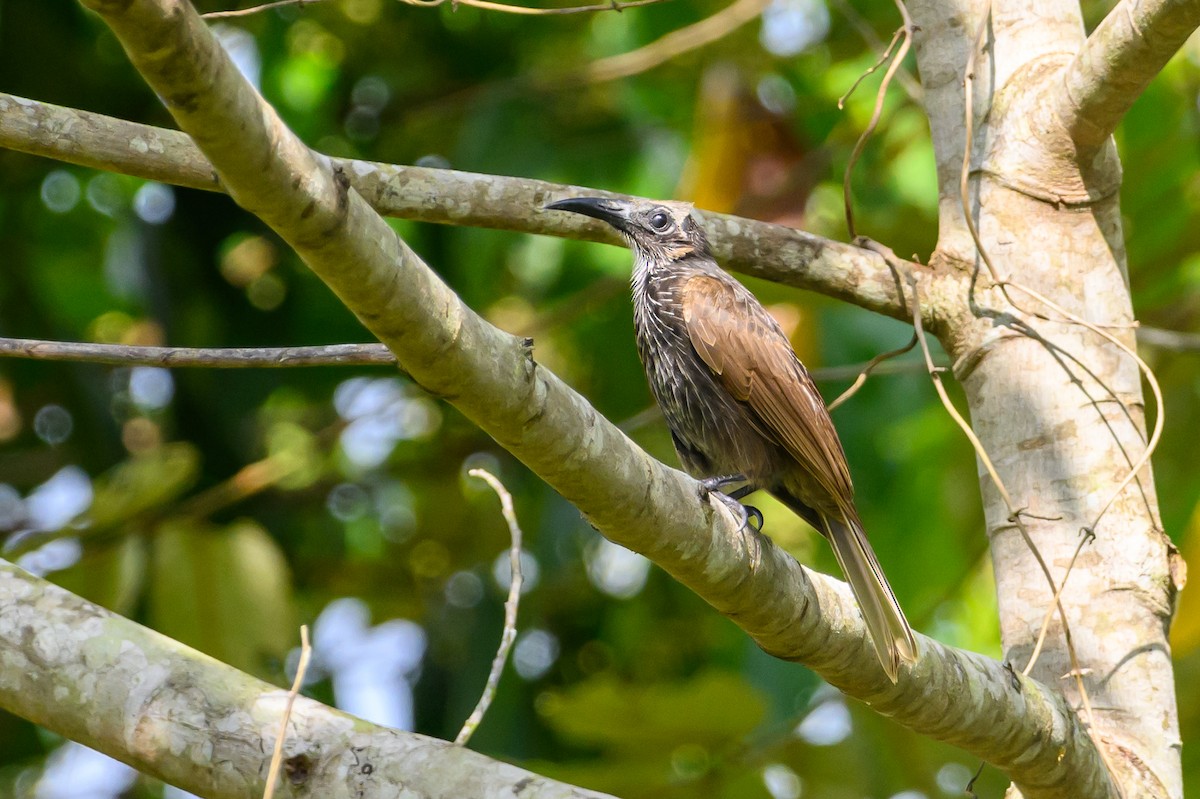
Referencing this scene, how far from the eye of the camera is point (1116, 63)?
2709mm

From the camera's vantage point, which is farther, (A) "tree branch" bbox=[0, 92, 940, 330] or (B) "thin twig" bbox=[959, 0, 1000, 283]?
(B) "thin twig" bbox=[959, 0, 1000, 283]

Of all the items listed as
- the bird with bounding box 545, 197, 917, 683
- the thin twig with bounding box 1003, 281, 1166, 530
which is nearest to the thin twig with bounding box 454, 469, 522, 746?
the bird with bounding box 545, 197, 917, 683

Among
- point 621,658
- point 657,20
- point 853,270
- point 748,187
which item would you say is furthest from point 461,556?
point 853,270

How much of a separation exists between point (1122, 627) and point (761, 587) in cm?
97

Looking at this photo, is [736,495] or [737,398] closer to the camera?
[737,398]

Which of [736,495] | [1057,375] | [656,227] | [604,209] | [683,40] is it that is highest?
[683,40]

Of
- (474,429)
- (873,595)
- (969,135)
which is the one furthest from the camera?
(474,429)

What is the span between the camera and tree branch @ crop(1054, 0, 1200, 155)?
8.25 feet

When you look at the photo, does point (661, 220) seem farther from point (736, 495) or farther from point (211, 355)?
point (211, 355)

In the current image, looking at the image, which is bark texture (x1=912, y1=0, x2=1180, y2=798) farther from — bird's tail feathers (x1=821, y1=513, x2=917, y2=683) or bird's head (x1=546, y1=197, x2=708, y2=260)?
bird's head (x1=546, y1=197, x2=708, y2=260)

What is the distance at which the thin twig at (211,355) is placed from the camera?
1799 millimetres

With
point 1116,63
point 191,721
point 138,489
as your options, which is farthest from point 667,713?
point 1116,63

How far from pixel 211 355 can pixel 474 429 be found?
12.5ft

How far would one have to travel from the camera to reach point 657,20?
5105 millimetres
